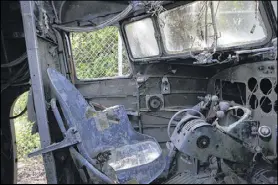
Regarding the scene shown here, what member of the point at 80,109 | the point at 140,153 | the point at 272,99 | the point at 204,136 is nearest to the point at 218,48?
the point at 272,99

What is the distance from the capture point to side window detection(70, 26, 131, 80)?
14.2 feet

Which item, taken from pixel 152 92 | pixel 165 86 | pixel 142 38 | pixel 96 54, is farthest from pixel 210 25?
pixel 96 54

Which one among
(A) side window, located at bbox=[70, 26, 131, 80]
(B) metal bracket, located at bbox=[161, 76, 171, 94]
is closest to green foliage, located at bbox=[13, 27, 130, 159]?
(A) side window, located at bbox=[70, 26, 131, 80]

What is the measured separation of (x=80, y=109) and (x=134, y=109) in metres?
0.98

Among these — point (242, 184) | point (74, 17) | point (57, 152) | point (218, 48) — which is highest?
point (74, 17)

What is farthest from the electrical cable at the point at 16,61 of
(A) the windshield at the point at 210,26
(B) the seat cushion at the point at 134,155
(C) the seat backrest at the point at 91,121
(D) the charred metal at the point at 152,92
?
(A) the windshield at the point at 210,26

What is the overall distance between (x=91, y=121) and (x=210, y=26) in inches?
66.0

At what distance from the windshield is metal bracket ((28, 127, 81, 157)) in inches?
61.3

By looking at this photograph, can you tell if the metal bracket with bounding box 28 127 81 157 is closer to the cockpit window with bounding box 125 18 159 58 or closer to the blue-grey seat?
the blue-grey seat

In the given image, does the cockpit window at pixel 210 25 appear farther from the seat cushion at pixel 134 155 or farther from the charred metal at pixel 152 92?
the seat cushion at pixel 134 155

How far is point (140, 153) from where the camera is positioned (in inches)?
137

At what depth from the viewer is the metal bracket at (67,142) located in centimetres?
305

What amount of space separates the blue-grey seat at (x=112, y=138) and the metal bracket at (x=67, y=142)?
0.08 metres

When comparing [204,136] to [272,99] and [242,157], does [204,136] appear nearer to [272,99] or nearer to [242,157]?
[242,157]
